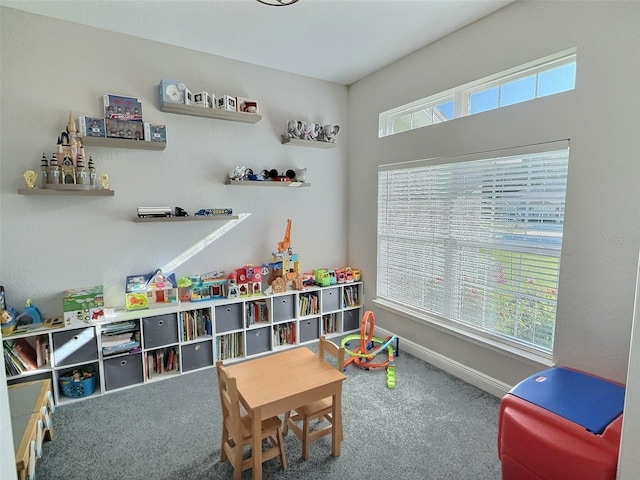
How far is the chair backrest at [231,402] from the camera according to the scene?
5.42 ft

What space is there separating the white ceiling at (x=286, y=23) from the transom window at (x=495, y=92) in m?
0.46

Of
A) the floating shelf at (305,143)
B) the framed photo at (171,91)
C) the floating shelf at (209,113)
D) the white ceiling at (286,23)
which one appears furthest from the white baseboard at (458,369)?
the framed photo at (171,91)

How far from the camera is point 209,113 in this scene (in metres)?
2.94

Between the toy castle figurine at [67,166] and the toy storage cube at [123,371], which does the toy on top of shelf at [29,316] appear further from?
the toy castle figurine at [67,166]

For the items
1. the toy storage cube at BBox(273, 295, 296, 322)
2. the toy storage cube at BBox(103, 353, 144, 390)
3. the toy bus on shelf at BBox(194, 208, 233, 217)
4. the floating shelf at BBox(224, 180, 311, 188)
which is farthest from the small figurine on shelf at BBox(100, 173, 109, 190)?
the toy storage cube at BBox(273, 295, 296, 322)

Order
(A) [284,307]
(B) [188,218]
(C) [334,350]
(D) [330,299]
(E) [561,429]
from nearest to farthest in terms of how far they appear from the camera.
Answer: (E) [561,429]
(C) [334,350]
(B) [188,218]
(A) [284,307]
(D) [330,299]

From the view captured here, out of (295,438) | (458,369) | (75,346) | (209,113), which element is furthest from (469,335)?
(75,346)

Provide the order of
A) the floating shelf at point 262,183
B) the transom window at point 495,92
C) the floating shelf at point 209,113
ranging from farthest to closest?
1. the floating shelf at point 262,183
2. the floating shelf at point 209,113
3. the transom window at point 495,92

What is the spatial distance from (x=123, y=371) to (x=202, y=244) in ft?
3.96

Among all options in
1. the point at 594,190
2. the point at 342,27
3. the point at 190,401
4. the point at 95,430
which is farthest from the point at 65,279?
the point at 594,190

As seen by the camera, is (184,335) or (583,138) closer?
(583,138)

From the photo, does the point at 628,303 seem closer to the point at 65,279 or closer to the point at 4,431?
the point at 4,431

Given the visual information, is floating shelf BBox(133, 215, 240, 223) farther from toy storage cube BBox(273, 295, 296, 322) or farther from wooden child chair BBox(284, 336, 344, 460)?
wooden child chair BBox(284, 336, 344, 460)

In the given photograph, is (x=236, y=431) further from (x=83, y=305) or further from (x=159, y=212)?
(x=159, y=212)
